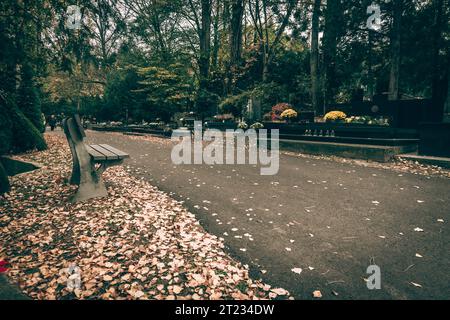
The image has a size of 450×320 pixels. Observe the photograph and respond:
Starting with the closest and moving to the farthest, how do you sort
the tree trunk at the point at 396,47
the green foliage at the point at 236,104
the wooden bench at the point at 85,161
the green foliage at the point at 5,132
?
the wooden bench at the point at 85,161 → the green foliage at the point at 5,132 → the tree trunk at the point at 396,47 → the green foliage at the point at 236,104

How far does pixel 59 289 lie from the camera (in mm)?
2783

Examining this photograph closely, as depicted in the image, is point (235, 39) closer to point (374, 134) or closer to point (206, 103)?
point (206, 103)

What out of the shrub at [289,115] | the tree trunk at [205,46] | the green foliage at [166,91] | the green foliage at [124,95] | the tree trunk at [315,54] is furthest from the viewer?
the tree trunk at [205,46]

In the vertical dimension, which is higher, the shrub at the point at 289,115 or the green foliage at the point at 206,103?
the green foliage at the point at 206,103

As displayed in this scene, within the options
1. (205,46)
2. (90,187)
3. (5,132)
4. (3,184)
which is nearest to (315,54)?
(205,46)

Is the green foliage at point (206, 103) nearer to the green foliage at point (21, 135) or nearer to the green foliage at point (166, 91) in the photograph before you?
the green foliage at point (166, 91)

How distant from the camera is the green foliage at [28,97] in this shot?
42.8 ft

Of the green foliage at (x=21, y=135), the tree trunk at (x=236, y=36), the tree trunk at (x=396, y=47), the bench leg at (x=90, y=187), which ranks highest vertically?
the tree trunk at (x=236, y=36)

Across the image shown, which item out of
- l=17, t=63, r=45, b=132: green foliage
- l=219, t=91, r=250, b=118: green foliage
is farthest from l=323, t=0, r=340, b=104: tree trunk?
l=17, t=63, r=45, b=132: green foliage

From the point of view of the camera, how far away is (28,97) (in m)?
13.3

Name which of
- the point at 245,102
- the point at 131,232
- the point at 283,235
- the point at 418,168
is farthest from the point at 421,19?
the point at 131,232

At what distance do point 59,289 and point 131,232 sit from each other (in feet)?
4.38

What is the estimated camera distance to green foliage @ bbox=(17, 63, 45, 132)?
42.8 ft

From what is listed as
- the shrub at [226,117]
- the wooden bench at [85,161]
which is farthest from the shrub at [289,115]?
the wooden bench at [85,161]
